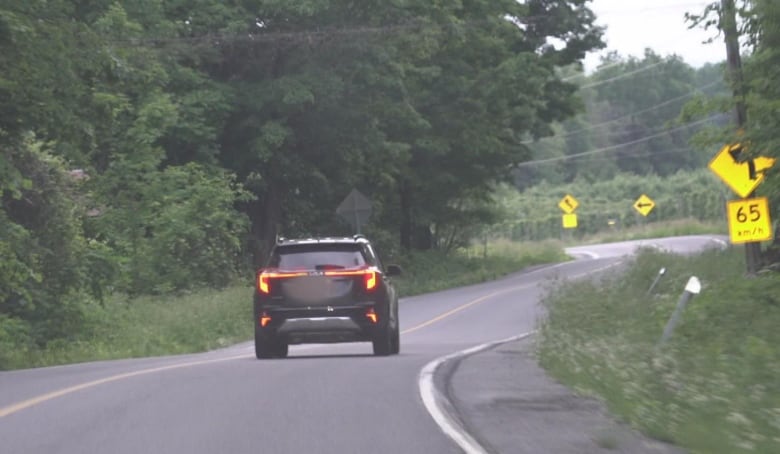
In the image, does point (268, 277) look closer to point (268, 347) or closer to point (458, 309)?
point (268, 347)

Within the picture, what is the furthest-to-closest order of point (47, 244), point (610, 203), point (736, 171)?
point (610, 203) < point (47, 244) < point (736, 171)

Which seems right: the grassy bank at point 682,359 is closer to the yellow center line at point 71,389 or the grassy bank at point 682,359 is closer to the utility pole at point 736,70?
the utility pole at point 736,70

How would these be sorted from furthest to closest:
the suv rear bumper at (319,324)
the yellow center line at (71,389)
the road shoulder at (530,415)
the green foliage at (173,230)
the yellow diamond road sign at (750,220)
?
1. the green foliage at (173,230)
2. the yellow diamond road sign at (750,220)
3. the suv rear bumper at (319,324)
4. the yellow center line at (71,389)
5. the road shoulder at (530,415)

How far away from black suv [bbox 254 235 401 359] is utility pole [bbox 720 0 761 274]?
22.3ft

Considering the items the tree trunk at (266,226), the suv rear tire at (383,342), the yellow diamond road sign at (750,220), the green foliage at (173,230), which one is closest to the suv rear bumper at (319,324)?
the suv rear tire at (383,342)

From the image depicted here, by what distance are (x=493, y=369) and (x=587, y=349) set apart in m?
1.31

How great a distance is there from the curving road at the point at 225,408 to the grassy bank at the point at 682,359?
175 cm

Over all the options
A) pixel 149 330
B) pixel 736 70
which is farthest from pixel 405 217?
pixel 736 70

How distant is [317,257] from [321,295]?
59 centimetres

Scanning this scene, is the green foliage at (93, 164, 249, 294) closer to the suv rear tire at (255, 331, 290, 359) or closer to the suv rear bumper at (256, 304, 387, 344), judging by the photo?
the suv rear tire at (255, 331, 290, 359)

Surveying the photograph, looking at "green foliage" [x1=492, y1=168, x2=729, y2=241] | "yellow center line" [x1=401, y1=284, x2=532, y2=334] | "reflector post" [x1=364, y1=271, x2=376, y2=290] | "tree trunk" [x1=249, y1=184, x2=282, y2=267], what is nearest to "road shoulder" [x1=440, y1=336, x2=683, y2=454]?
"reflector post" [x1=364, y1=271, x2=376, y2=290]

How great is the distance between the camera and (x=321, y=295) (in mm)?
20047

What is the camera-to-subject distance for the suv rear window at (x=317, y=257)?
20203mm

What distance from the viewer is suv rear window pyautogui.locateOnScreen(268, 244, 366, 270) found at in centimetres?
2020
